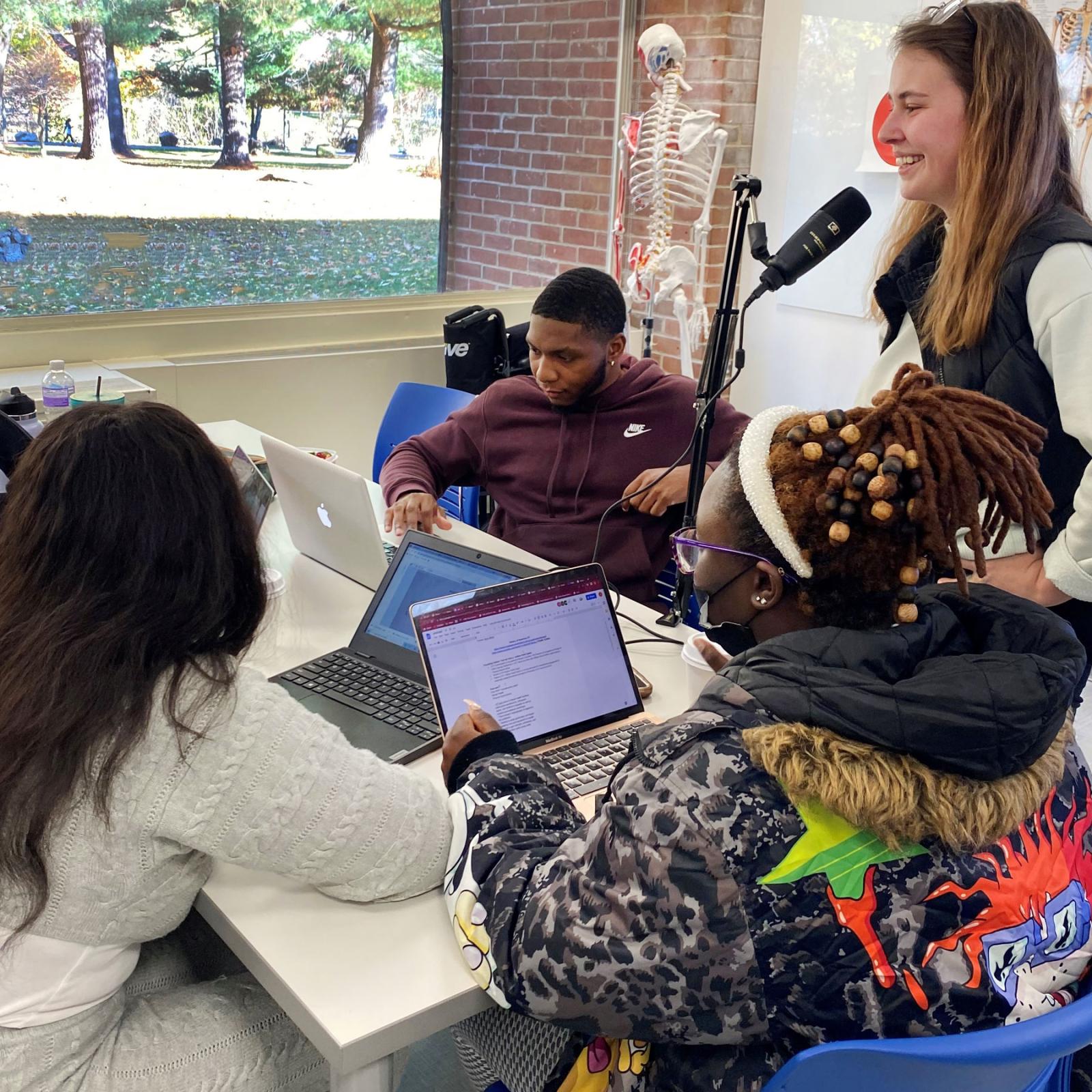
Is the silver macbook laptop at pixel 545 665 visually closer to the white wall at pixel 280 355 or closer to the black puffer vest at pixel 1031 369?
the black puffer vest at pixel 1031 369

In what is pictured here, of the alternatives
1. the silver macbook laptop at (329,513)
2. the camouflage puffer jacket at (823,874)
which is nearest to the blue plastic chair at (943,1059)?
the camouflage puffer jacket at (823,874)

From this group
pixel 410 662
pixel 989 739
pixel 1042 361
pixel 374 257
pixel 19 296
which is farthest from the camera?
pixel 374 257

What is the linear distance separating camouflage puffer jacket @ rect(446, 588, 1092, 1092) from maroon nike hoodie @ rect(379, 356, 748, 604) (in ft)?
4.39

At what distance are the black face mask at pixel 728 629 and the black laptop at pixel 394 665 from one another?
0.36 m

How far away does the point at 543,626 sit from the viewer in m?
1.40

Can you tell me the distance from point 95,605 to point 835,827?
0.68 metres

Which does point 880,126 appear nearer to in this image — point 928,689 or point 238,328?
point 238,328

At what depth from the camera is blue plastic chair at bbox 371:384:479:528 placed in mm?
2689

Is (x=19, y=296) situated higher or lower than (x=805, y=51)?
lower

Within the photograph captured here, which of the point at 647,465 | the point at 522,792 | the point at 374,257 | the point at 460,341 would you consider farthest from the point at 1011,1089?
the point at 374,257

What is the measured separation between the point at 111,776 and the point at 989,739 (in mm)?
756

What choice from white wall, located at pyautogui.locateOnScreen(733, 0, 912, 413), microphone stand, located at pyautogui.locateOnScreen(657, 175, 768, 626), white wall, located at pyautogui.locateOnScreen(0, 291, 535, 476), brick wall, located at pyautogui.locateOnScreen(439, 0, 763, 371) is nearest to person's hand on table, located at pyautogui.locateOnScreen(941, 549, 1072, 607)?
microphone stand, located at pyautogui.locateOnScreen(657, 175, 768, 626)

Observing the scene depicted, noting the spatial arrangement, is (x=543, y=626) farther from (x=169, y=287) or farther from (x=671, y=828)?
(x=169, y=287)

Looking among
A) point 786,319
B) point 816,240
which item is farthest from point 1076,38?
point 816,240
